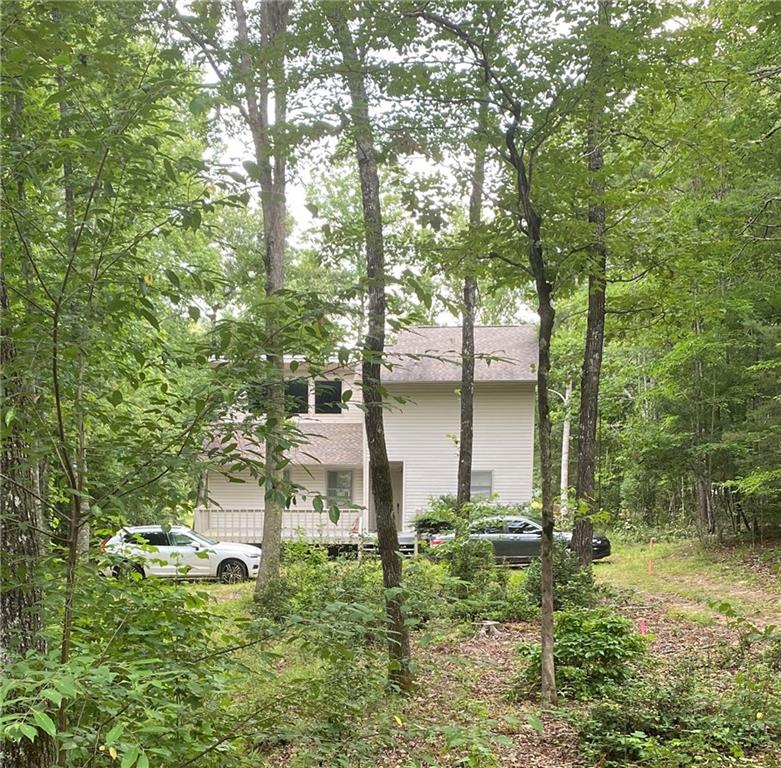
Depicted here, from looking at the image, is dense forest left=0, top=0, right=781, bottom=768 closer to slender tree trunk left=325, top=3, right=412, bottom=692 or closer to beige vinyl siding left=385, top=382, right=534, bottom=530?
slender tree trunk left=325, top=3, right=412, bottom=692

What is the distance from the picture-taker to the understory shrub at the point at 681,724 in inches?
173

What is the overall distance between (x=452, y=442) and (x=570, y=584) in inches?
402

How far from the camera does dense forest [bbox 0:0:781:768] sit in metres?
2.26

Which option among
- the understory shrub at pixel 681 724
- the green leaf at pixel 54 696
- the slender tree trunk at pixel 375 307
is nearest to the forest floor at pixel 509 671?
the understory shrub at pixel 681 724

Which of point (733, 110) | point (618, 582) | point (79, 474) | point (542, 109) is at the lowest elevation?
point (618, 582)

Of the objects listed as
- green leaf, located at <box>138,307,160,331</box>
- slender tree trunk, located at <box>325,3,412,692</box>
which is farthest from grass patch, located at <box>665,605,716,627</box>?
green leaf, located at <box>138,307,160,331</box>

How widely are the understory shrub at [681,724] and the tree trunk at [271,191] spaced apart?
2.90 metres

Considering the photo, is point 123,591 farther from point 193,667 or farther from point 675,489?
point 675,489

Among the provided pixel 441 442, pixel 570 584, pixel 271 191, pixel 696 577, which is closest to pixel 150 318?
pixel 271 191

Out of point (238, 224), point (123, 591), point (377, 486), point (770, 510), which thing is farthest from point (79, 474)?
point (238, 224)

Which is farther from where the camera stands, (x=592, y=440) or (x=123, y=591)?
(x=592, y=440)

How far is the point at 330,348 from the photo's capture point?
249 centimetres

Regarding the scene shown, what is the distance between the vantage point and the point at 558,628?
22.3 ft

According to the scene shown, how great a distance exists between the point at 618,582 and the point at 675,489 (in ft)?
38.7
